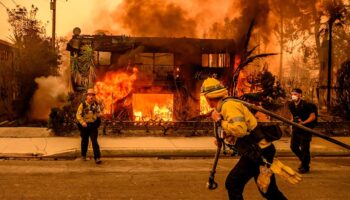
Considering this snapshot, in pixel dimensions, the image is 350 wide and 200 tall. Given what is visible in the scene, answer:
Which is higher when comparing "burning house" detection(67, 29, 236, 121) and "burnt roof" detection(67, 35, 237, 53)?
"burnt roof" detection(67, 35, 237, 53)

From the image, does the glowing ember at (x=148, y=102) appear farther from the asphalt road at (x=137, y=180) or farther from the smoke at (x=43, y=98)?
the asphalt road at (x=137, y=180)

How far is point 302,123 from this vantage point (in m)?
8.97

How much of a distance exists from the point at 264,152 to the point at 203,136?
8742 mm

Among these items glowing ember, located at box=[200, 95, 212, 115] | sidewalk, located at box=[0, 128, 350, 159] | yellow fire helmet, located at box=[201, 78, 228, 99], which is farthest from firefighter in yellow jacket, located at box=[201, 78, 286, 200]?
glowing ember, located at box=[200, 95, 212, 115]

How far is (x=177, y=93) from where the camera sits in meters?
16.8

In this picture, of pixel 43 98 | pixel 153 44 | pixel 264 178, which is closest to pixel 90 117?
pixel 264 178

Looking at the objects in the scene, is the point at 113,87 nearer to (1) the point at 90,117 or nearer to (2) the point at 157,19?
(2) the point at 157,19

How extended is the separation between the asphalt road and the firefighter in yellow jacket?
198cm

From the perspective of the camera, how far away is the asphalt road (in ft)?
23.4

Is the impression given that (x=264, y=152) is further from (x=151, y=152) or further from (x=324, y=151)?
(x=324, y=151)

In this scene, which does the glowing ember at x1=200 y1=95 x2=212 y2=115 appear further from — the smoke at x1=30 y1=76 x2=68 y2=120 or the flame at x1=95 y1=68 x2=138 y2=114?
the smoke at x1=30 y1=76 x2=68 y2=120

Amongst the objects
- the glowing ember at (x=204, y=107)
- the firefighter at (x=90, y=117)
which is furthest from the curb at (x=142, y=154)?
the glowing ember at (x=204, y=107)

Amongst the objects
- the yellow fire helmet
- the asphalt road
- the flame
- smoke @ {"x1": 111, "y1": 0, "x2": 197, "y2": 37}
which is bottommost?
the asphalt road

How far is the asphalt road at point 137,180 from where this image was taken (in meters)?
7.14
